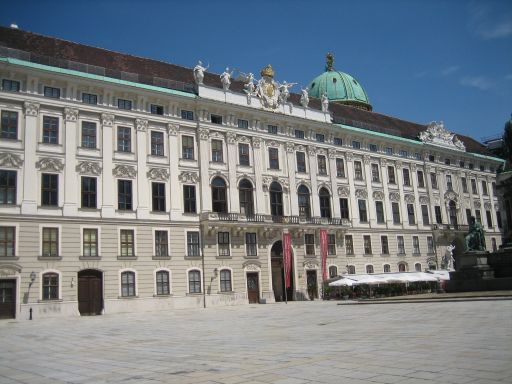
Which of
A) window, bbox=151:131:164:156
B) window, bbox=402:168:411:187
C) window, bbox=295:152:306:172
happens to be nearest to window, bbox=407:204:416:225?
window, bbox=402:168:411:187

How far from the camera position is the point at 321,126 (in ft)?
168

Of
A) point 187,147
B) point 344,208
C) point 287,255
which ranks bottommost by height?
point 287,255

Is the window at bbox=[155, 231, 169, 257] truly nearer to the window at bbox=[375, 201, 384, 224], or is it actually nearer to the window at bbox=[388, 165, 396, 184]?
the window at bbox=[375, 201, 384, 224]

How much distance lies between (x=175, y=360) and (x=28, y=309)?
24209 mm

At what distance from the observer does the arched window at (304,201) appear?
48.2 metres

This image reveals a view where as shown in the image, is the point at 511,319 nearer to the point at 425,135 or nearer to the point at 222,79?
the point at 222,79

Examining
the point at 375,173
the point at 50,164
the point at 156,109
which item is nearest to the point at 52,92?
the point at 50,164

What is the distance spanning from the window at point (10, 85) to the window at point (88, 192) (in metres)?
7.34

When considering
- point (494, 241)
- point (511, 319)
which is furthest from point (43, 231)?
point (494, 241)

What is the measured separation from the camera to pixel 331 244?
49312 millimetres

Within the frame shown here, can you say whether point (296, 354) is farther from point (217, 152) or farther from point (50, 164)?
point (217, 152)

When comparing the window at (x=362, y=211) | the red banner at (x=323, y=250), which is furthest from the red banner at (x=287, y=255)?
the window at (x=362, y=211)

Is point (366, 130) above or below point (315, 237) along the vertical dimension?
above

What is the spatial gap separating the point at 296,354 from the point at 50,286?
26325mm
